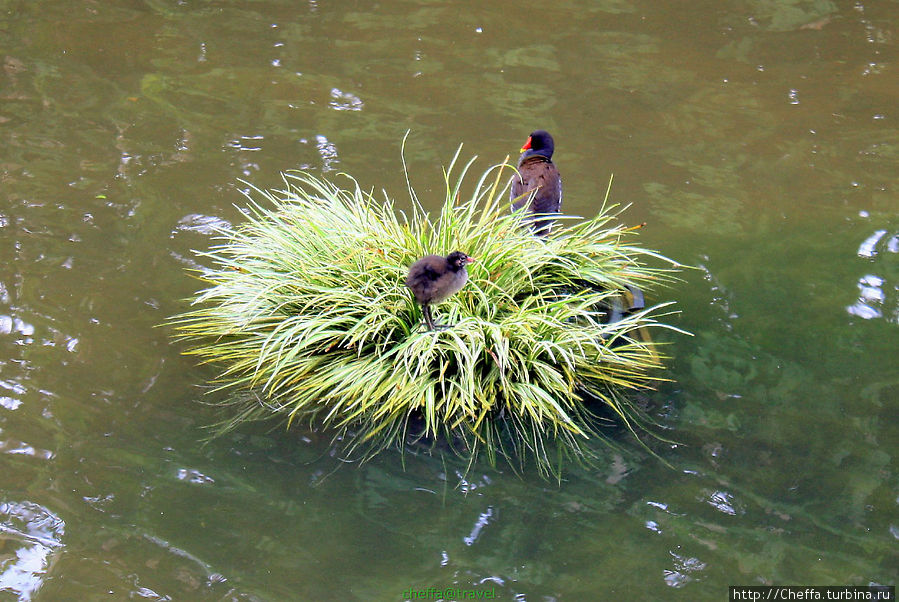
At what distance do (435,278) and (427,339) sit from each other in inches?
13.7

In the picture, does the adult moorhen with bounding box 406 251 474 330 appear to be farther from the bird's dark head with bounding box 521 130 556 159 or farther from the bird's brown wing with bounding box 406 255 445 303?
the bird's dark head with bounding box 521 130 556 159

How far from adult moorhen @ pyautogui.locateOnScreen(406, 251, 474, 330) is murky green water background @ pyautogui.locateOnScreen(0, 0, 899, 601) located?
2.59 feet

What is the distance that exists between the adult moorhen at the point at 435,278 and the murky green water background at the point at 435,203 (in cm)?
79

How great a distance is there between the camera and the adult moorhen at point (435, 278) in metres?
3.80

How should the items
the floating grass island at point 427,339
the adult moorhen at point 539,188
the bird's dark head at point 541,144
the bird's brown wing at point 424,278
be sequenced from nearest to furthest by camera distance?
1. the bird's brown wing at point 424,278
2. the floating grass island at point 427,339
3. the adult moorhen at point 539,188
4. the bird's dark head at point 541,144

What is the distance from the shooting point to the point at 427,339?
400cm

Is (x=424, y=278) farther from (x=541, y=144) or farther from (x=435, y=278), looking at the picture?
(x=541, y=144)

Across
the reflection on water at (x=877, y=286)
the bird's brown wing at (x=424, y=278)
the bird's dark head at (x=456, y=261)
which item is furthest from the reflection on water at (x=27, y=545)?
the reflection on water at (x=877, y=286)

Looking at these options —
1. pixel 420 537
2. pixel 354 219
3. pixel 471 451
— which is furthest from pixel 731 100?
pixel 420 537

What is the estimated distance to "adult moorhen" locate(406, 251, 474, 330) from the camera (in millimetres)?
3797

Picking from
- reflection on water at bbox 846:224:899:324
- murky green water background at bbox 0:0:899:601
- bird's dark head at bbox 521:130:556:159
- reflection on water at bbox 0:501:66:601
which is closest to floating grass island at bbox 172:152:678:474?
murky green water background at bbox 0:0:899:601

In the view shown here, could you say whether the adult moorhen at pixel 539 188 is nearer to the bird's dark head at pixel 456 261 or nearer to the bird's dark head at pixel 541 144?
the bird's dark head at pixel 541 144

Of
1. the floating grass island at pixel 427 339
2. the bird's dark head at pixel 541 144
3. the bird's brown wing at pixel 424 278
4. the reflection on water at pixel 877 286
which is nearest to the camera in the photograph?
the bird's brown wing at pixel 424 278

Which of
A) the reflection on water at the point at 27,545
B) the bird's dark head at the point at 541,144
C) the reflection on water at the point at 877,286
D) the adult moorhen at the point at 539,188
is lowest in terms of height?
the reflection on water at the point at 27,545
